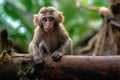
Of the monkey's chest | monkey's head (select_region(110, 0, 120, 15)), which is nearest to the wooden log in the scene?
the monkey's chest

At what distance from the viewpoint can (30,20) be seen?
845 cm

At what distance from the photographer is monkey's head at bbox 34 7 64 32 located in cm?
462

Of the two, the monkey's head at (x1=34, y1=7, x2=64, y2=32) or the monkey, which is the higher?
the monkey's head at (x1=34, y1=7, x2=64, y2=32)

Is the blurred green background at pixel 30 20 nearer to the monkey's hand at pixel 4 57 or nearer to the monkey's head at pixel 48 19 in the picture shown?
the monkey's head at pixel 48 19

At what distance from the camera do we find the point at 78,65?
12.0 feet

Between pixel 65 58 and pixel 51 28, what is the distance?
880mm

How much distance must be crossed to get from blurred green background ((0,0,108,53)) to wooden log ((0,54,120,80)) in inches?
129

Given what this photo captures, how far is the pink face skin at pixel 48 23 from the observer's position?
458cm

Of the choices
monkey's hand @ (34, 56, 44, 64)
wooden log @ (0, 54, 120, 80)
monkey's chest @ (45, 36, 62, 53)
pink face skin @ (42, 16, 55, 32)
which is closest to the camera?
wooden log @ (0, 54, 120, 80)

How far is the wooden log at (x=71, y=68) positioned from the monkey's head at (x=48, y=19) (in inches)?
30.8

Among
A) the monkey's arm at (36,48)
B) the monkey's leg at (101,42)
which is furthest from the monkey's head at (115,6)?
the monkey's arm at (36,48)

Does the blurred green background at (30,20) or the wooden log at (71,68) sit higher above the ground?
the blurred green background at (30,20)

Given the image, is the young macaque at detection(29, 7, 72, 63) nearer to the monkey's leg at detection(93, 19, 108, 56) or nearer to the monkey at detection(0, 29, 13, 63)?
the monkey at detection(0, 29, 13, 63)

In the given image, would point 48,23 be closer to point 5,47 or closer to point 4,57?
point 5,47
